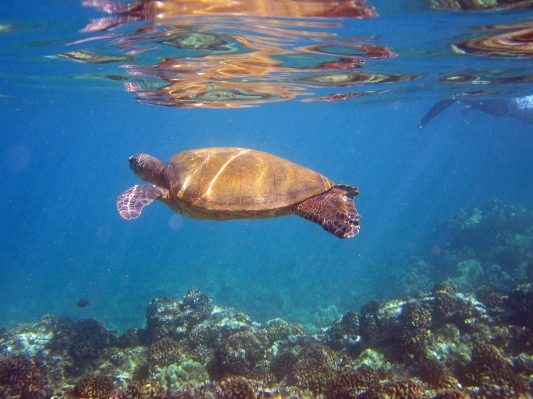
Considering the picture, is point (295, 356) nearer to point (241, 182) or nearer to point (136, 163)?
point (241, 182)

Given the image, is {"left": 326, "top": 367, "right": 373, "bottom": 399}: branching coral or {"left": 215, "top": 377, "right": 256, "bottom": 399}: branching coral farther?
{"left": 326, "top": 367, "right": 373, "bottom": 399}: branching coral

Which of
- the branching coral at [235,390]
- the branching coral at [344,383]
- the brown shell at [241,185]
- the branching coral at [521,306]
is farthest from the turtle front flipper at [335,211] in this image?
the branching coral at [521,306]

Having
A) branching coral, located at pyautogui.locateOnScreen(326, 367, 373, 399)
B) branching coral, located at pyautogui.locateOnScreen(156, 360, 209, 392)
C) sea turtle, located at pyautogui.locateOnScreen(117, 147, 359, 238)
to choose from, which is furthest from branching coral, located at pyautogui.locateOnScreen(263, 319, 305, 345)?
sea turtle, located at pyautogui.locateOnScreen(117, 147, 359, 238)

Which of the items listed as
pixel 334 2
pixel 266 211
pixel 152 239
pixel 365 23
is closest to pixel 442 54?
pixel 365 23

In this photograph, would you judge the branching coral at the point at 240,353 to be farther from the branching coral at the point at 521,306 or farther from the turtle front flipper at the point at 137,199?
the branching coral at the point at 521,306

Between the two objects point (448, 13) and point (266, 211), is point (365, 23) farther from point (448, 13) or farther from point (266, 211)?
point (266, 211)

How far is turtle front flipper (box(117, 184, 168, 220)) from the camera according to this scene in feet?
20.1

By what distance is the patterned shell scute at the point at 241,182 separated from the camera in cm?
590

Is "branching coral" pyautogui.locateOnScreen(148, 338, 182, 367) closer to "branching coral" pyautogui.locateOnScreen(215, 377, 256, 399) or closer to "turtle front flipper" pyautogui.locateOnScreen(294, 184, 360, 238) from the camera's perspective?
"branching coral" pyautogui.locateOnScreen(215, 377, 256, 399)

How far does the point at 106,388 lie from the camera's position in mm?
6367

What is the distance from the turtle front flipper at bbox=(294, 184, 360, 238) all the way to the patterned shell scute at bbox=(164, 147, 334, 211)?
18cm

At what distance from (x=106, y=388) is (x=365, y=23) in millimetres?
11215

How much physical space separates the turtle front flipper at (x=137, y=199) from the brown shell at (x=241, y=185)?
38 centimetres

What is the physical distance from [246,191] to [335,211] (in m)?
1.73
